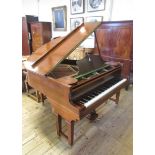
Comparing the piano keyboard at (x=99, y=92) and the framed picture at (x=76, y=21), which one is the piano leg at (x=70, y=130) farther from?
the framed picture at (x=76, y=21)

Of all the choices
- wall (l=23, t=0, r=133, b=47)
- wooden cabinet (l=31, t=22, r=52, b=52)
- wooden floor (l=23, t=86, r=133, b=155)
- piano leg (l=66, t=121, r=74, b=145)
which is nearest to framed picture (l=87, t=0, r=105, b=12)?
wall (l=23, t=0, r=133, b=47)

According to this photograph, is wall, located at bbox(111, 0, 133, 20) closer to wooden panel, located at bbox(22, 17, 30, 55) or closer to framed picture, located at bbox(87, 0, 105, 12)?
framed picture, located at bbox(87, 0, 105, 12)

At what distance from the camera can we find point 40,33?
522 cm

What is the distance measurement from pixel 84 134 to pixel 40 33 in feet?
13.6

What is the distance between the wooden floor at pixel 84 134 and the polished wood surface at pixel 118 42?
119 centimetres

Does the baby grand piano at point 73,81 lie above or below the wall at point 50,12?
below

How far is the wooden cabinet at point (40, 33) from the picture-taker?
5180 millimetres

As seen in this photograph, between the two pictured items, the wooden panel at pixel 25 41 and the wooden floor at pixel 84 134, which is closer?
the wooden floor at pixel 84 134

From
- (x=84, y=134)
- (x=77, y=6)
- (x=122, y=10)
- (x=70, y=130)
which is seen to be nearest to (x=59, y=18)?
(x=77, y=6)

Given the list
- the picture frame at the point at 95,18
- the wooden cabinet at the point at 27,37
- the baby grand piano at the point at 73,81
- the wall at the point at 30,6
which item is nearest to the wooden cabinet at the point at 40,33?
the wooden cabinet at the point at 27,37
